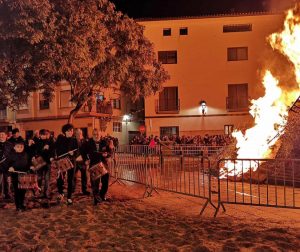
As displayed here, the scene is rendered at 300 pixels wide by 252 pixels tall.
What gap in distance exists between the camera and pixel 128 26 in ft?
46.0

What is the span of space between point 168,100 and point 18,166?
26.9 m

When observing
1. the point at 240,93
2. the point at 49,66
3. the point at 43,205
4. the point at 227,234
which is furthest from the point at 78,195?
the point at 240,93

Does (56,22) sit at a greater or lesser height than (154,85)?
greater

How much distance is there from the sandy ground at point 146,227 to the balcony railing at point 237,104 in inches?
1020

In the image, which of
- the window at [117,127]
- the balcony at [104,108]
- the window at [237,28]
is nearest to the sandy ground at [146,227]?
the balcony at [104,108]

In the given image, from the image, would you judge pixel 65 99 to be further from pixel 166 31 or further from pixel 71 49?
pixel 71 49

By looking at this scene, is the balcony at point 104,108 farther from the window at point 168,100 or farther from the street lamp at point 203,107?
the street lamp at point 203,107

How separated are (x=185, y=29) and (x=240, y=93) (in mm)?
7162

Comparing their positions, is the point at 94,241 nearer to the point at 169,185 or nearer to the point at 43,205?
the point at 43,205

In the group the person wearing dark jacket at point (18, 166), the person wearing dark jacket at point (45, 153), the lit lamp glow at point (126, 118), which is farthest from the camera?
the lit lamp glow at point (126, 118)

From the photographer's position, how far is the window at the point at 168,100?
3547 centimetres

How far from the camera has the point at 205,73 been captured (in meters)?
35.2

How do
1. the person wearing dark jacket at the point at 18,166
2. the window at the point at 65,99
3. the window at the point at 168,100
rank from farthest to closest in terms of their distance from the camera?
the window at the point at 168,100
the window at the point at 65,99
the person wearing dark jacket at the point at 18,166

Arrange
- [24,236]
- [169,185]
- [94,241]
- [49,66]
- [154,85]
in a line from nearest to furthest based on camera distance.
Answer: [94,241]
[24,236]
[169,185]
[49,66]
[154,85]
